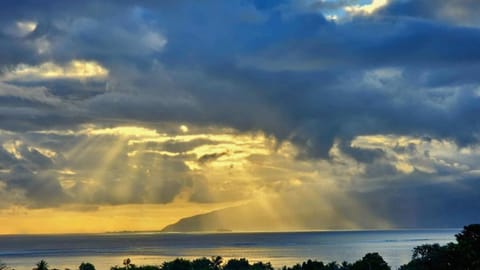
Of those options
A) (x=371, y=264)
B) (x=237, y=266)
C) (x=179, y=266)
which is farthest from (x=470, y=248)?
(x=179, y=266)

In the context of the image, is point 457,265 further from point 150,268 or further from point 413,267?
point 150,268

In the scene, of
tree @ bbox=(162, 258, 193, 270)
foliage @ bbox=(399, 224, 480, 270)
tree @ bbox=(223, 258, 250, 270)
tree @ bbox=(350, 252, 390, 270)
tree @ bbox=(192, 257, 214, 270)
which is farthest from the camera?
tree @ bbox=(223, 258, 250, 270)

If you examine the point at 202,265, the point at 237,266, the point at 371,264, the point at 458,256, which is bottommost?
the point at 371,264

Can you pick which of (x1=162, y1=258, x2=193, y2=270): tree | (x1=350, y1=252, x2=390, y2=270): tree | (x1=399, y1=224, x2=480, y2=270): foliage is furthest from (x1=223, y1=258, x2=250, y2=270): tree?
(x1=399, y1=224, x2=480, y2=270): foliage

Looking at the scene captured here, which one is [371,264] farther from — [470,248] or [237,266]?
[237,266]

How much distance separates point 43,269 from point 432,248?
6588 centimetres

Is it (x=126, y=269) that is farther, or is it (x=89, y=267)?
(x=89, y=267)

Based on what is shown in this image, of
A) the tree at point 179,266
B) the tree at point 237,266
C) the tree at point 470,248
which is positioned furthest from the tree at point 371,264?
the tree at point 179,266

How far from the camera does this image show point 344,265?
130 metres

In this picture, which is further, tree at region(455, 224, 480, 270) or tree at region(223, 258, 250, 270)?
tree at region(223, 258, 250, 270)

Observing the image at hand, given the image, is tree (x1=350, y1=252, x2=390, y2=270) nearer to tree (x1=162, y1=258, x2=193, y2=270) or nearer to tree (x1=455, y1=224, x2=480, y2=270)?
tree (x1=455, y1=224, x2=480, y2=270)

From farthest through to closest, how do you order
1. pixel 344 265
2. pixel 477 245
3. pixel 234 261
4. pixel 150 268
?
pixel 234 261
pixel 344 265
pixel 150 268
pixel 477 245

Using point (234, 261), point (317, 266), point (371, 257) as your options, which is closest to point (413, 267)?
point (371, 257)

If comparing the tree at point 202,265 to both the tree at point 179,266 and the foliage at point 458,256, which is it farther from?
the foliage at point 458,256
